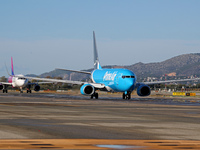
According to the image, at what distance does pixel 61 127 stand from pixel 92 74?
168 ft

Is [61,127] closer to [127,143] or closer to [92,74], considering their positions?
[127,143]

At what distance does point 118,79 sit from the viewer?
5753cm

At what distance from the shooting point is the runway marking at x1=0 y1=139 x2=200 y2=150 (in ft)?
39.9

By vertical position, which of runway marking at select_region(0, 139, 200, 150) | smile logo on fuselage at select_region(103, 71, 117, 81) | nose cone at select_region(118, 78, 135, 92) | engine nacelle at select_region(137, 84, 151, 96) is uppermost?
smile logo on fuselage at select_region(103, 71, 117, 81)

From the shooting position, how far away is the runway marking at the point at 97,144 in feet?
39.9

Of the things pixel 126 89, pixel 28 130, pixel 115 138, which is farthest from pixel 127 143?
pixel 126 89

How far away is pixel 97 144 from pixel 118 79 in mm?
44865

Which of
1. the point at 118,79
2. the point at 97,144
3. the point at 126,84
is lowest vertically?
the point at 97,144

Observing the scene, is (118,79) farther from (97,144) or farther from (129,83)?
(97,144)

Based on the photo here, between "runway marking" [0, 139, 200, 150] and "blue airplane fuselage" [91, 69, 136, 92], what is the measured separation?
42.5 m

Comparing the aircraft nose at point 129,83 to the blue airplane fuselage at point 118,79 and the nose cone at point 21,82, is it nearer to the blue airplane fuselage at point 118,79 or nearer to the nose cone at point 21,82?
the blue airplane fuselage at point 118,79

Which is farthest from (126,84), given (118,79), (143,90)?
(143,90)

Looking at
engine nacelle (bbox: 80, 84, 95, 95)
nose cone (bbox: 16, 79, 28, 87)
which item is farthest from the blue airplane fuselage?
nose cone (bbox: 16, 79, 28, 87)

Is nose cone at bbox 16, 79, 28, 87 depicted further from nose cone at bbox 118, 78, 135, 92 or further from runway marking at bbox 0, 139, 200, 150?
runway marking at bbox 0, 139, 200, 150
